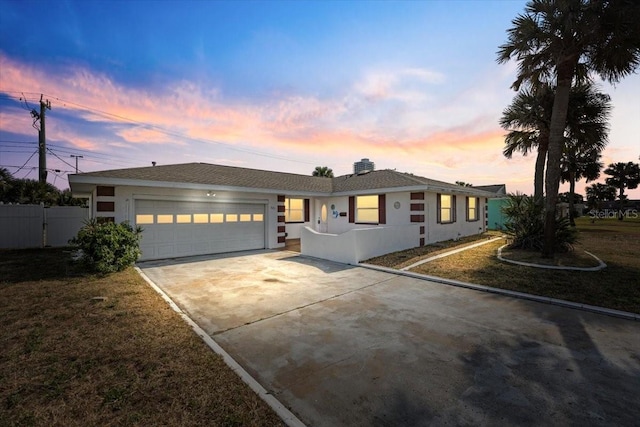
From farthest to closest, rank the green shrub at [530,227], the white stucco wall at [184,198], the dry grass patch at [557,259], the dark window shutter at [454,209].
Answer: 1. the dark window shutter at [454,209]
2. the green shrub at [530,227]
3. the white stucco wall at [184,198]
4. the dry grass patch at [557,259]

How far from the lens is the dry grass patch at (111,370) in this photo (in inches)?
108

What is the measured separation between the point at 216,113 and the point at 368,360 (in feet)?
44.7

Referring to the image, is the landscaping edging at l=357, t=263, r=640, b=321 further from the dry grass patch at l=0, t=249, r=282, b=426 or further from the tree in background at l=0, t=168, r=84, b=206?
the tree in background at l=0, t=168, r=84, b=206

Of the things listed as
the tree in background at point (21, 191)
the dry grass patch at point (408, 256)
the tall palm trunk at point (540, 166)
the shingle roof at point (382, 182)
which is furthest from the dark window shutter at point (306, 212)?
the tree in background at point (21, 191)

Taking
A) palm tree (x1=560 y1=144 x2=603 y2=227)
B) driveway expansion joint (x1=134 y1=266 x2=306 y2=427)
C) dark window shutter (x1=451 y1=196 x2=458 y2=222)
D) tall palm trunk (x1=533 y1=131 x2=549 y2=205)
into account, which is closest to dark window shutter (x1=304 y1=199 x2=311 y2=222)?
dark window shutter (x1=451 y1=196 x2=458 y2=222)

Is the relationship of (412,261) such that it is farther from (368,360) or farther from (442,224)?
(368,360)

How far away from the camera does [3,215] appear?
1413 cm

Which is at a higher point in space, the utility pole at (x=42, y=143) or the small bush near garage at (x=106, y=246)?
the utility pole at (x=42, y=143)

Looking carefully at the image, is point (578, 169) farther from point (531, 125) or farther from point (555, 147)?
point (555, 147)

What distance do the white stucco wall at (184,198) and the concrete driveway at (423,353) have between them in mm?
5628

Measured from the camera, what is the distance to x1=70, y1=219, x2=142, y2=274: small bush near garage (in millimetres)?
8664

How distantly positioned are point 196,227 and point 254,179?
4059mm

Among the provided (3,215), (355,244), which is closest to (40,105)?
(3,215)

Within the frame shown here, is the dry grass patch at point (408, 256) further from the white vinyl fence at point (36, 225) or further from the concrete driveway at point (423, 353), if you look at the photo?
the white vinyl fence at point (36, 225)
